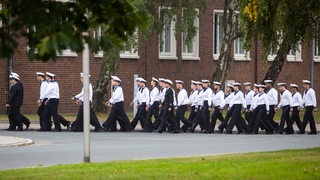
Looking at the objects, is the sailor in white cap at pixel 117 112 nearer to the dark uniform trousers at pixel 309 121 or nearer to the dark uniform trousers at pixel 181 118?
the dark uniform trousers at pixel 181 118

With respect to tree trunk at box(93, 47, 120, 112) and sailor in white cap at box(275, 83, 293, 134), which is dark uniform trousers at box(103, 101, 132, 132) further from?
tree trunk at box(93, 47, 120, 112)

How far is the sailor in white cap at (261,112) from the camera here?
34.0m

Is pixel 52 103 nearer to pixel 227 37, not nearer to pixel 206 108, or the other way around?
pixel 206 108

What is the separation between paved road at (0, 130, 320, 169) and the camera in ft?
68.6

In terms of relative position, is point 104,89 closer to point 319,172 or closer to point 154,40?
point 154,40

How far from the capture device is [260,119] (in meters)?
34.1

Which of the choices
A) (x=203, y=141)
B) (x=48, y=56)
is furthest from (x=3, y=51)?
(x=203, y=141)

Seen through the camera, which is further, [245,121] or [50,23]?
[245,121]

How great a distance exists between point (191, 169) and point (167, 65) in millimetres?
36734

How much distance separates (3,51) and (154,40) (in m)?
42.2

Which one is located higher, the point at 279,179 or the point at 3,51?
the point at 3,51

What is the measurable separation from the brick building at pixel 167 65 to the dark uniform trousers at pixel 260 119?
43.5 ft

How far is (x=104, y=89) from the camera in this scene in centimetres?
4691

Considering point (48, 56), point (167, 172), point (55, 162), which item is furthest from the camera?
point (55, 162)
